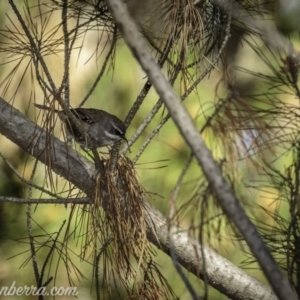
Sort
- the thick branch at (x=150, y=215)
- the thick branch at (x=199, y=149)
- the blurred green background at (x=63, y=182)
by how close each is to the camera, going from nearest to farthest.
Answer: the thick branch at (x=199, y=149) → the thick branch at (x=150, y=215) → the blurred green background at (x=63, y=182)

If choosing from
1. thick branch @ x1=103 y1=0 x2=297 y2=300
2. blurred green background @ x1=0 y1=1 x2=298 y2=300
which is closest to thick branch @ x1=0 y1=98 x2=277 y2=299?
thick branch @ x1=103 y1=0 x2=297 y2=300

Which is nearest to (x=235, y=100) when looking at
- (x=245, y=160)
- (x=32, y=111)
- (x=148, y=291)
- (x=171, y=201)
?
(x=245, y=160)

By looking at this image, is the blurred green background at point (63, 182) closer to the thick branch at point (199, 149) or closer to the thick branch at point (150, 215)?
the thick branch at point (150, 215)

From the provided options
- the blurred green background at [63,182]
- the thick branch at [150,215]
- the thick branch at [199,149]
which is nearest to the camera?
the thick branch at [199,149]

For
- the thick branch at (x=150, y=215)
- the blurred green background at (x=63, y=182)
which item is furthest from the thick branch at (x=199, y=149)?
the blurred green background at (x=63, y=182)

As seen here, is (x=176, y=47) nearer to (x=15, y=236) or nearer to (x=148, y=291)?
(x=148, y=291)

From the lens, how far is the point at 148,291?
125 centimetres

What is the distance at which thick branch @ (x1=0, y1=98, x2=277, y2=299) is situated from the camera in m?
1.29

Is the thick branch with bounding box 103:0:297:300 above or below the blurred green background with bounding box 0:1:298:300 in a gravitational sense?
below

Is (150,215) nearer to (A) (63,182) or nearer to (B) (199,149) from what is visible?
(B) (199,149)

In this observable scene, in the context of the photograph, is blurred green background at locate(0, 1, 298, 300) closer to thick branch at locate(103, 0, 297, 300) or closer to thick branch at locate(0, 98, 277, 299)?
thick branch at locate(0, 98, 277, 299)

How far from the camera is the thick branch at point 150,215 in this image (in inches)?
50.7

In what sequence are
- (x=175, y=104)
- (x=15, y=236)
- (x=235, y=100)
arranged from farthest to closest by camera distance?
(x=15, y=236), (x=235, y=100), (x=175, y=104)

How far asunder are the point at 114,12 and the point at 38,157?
0.55 metres
